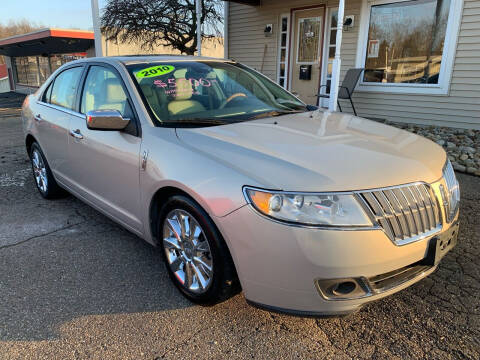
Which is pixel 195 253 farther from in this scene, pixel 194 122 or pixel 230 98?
pixel 230 98

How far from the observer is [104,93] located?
3301 mm

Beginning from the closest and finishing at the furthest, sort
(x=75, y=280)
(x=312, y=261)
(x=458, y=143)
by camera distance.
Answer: (x=312, y=261) → (x=75, y=280) → (x=458, y=143)

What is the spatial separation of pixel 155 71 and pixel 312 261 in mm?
2106

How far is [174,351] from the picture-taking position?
2.14 metres

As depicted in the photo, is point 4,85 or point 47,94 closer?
point 47,94

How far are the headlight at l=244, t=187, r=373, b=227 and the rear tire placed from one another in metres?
3.24

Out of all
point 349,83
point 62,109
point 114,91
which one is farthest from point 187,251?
point 349,83

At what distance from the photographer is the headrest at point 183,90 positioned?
3043mm

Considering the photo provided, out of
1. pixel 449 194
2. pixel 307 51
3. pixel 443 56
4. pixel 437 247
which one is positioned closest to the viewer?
pixel 437 247

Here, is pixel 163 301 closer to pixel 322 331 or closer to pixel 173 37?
pixel 322 331

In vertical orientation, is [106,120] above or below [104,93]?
below

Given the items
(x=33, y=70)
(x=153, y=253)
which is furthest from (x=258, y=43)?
(x=33, y=70)

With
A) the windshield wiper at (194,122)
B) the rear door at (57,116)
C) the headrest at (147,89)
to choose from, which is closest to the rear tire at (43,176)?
the rear door at (57,116)

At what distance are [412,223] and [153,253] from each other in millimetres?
2081
